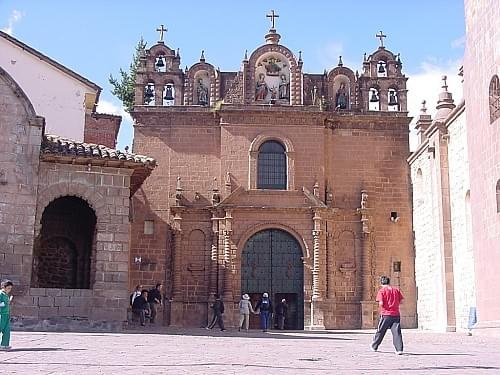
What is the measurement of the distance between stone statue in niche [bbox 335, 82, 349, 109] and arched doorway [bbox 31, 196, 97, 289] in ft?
43.5

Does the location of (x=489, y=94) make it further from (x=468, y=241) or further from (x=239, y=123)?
(x=239, y=123)

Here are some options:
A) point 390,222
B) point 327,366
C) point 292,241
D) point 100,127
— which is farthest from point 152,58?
point 327,366

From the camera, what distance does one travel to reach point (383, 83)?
31.8 m

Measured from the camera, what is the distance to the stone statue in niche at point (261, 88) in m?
31.3

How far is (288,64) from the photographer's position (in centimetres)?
3142

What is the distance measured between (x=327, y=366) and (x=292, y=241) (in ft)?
65.5

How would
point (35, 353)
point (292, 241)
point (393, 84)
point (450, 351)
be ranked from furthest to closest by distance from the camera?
point (393, 84) < point (292, 241) < point (450, 351) < point (35, 353)

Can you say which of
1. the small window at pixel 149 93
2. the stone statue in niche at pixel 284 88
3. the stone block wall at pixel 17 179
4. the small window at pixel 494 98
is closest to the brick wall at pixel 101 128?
the small window at pixel 149 93

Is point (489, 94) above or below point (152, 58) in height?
below

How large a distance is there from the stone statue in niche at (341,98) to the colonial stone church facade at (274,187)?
0.06 metres

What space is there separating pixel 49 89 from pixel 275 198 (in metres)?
9.85

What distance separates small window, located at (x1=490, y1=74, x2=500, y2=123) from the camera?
1973 centimetres

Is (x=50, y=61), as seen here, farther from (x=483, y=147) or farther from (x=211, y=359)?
(x=211, y=359)

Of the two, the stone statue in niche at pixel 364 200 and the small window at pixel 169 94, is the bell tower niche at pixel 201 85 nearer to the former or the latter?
the small window at pixel 169 94
